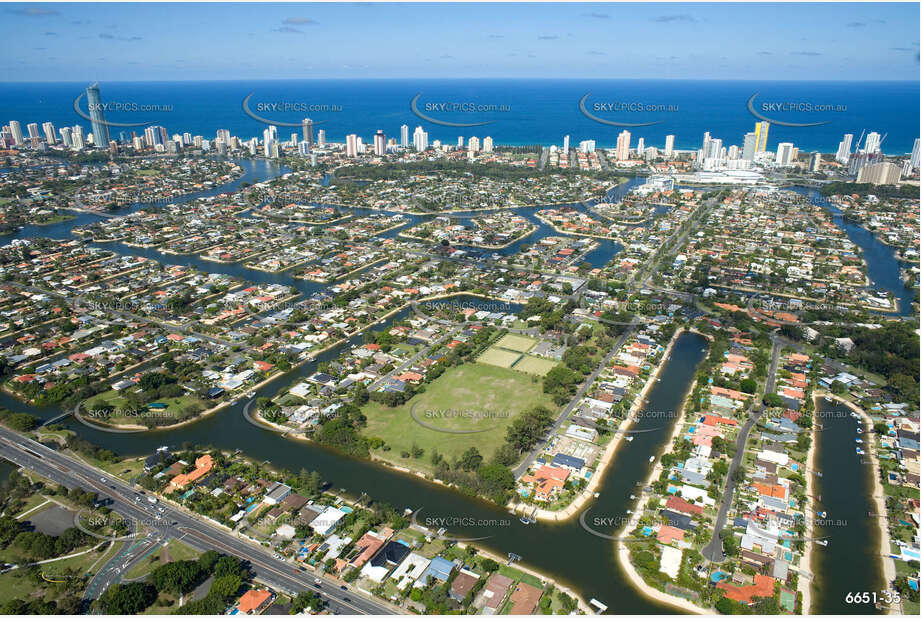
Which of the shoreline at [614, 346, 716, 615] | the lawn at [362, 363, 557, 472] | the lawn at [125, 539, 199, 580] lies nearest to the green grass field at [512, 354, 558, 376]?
the lawn at [362, 363, 557, 472]

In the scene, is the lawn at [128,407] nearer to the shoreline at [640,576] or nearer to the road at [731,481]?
the shoreline at [640,576]

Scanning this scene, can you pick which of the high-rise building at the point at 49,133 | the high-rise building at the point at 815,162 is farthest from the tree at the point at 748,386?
the high-rise building at the point at 49,133

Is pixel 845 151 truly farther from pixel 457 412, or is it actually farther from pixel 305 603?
pixel 305 603

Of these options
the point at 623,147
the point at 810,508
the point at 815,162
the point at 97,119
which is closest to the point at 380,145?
the point at 623,147

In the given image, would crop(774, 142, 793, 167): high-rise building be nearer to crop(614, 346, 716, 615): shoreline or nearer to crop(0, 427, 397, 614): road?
crop(614, 346, 716, 615): shoreline

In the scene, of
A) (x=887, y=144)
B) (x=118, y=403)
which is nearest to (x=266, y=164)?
(x=118, y=403)

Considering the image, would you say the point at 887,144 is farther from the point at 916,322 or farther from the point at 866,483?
the point at 866,483

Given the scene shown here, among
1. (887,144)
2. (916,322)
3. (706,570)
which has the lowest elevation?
(706,570)
